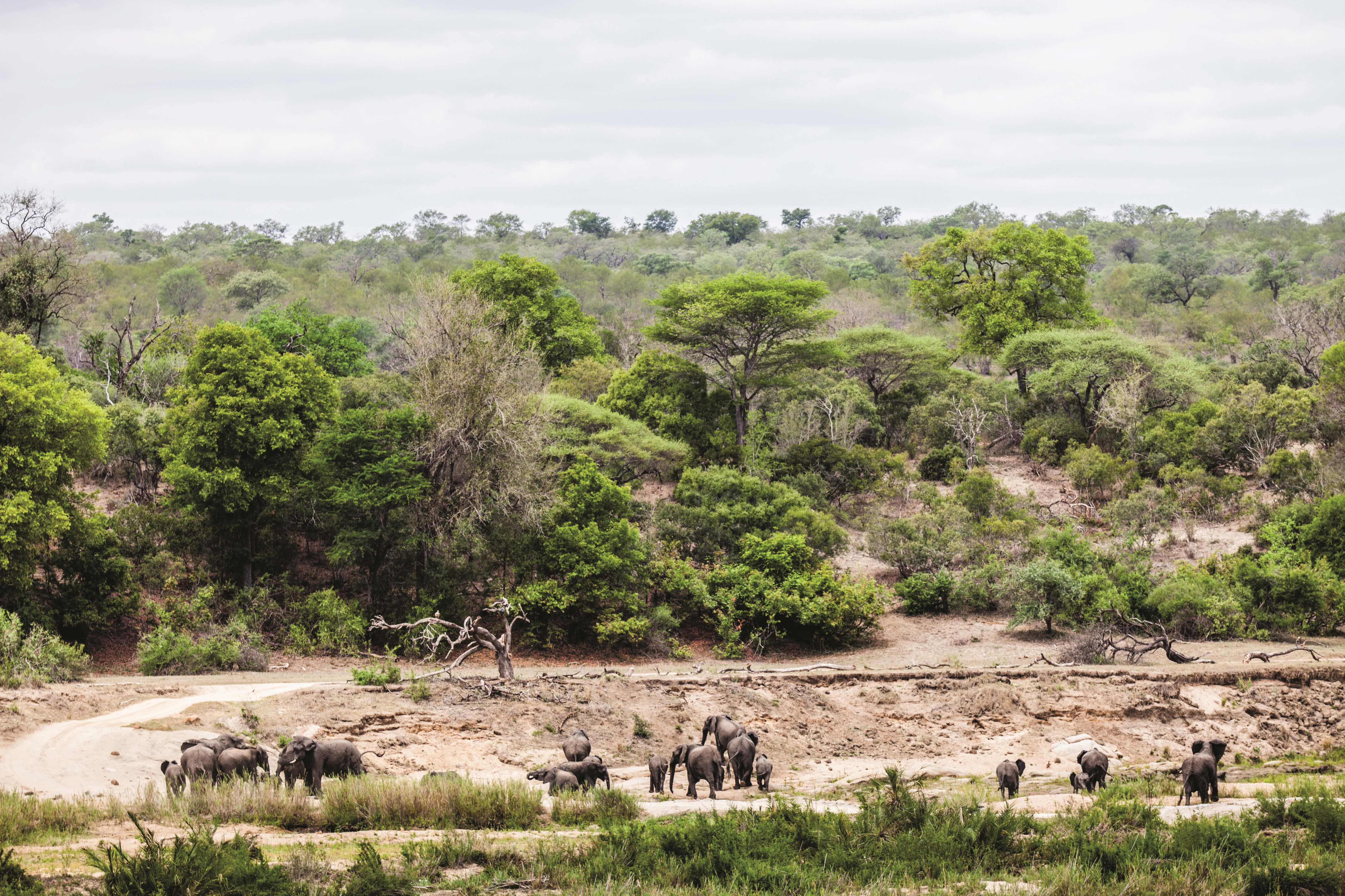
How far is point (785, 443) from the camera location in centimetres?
3725

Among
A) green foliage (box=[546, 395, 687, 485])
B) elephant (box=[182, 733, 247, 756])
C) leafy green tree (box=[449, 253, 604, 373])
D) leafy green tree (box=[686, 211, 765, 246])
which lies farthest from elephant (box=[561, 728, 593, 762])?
leafy green tree (box=[686, 211, 765, 246])

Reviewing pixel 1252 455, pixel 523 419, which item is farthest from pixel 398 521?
pixel 1252 455

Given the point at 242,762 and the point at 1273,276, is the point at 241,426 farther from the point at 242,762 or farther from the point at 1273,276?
the point at 1273,276

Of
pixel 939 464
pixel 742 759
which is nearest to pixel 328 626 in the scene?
pixel 742 759

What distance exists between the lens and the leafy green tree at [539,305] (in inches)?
1581

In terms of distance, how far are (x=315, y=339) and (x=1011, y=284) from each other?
1142 inches

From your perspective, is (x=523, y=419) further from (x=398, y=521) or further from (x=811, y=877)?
(x=811, y=877)

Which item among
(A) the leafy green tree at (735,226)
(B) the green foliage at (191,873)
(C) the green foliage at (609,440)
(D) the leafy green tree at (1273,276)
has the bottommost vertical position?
(B) the green foliage at (191,873)

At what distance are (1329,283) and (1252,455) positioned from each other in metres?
Result: 31.6

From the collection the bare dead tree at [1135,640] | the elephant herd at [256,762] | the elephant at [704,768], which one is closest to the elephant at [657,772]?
the elephant at [704,768]

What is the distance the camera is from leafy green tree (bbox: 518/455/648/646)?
24.9m

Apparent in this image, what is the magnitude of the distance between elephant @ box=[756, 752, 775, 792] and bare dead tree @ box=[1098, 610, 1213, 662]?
10.8m

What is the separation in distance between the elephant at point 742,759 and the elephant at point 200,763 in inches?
255

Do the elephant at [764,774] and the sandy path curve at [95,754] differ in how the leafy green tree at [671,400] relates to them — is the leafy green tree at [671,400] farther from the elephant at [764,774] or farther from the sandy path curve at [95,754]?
the elephant at [764,774]
